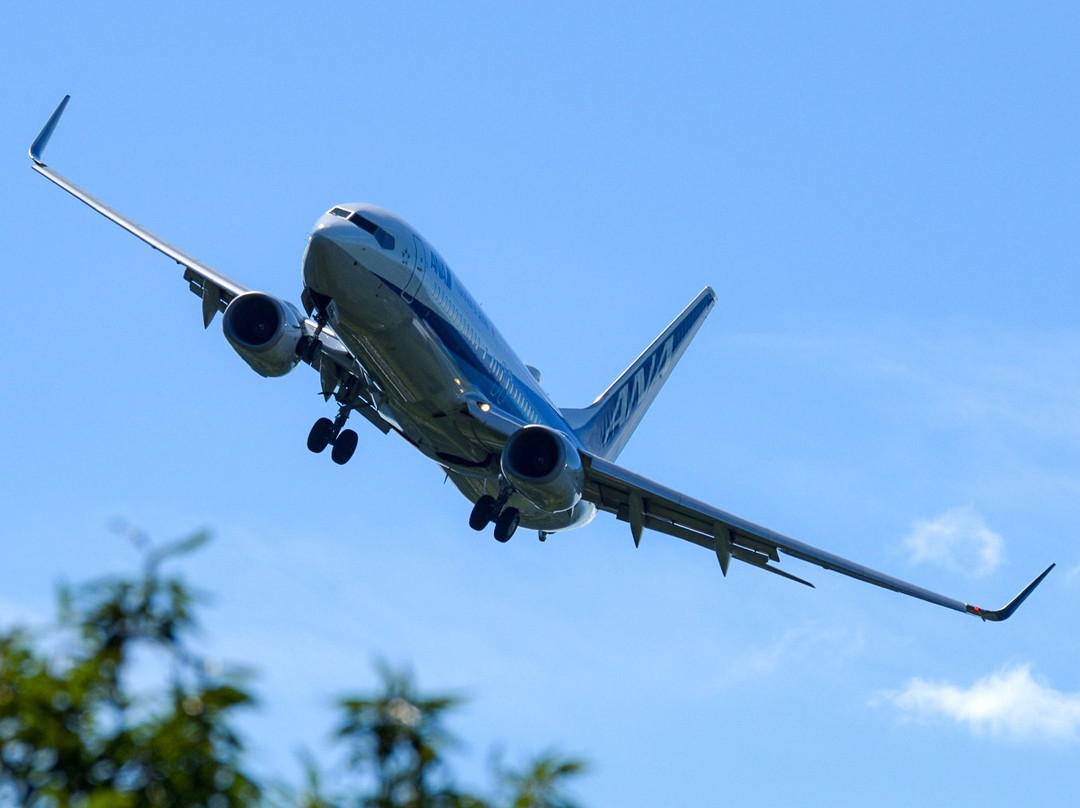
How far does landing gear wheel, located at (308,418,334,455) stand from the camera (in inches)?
1421

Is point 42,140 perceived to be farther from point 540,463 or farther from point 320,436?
point 540,463

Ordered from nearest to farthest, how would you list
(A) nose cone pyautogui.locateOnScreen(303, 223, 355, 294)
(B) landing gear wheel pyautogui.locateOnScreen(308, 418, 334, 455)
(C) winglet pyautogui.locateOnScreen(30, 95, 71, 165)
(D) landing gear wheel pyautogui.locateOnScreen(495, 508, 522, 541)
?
1. (A) nose cone pyautogui.locateOnScreen(303, 223, 355, 294)
2. (B) landing gear wheel pyautogui.locateOnScreen(308, 418, 334, 455)
3. (D) landing gear wheel pyautogui.locateOnScreen(495, 508, 522, 541)
4. (C) winglet pyautogui.locateOnScreen(30, 95, 71, 165)

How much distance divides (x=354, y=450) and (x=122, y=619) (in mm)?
26512

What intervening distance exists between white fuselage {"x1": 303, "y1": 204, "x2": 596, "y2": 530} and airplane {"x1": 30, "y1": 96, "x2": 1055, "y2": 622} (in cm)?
3

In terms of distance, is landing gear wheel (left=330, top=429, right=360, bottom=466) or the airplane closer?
the airplane

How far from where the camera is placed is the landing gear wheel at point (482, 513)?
121 ft

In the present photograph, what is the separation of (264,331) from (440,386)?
3.87 m

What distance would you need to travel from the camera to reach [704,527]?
123 feet

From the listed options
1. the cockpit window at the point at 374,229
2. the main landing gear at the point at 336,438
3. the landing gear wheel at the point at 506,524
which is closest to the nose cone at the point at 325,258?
the cockpit window at the point at 374,229

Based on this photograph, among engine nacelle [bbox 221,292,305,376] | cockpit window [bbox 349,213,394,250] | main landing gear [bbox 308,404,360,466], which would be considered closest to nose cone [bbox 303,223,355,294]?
cockpit window [bbox 349,213,394,250]

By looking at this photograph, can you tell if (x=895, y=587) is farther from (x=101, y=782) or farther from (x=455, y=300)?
(x=101, y=782)

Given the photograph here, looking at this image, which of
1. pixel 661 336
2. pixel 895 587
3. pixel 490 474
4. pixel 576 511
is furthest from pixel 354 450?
pixel 661 336

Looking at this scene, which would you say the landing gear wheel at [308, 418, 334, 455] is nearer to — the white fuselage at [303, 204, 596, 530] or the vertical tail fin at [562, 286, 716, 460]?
the white fuselage at [303, 204, 596, 530]

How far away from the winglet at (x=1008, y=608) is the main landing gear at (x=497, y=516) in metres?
10.3
